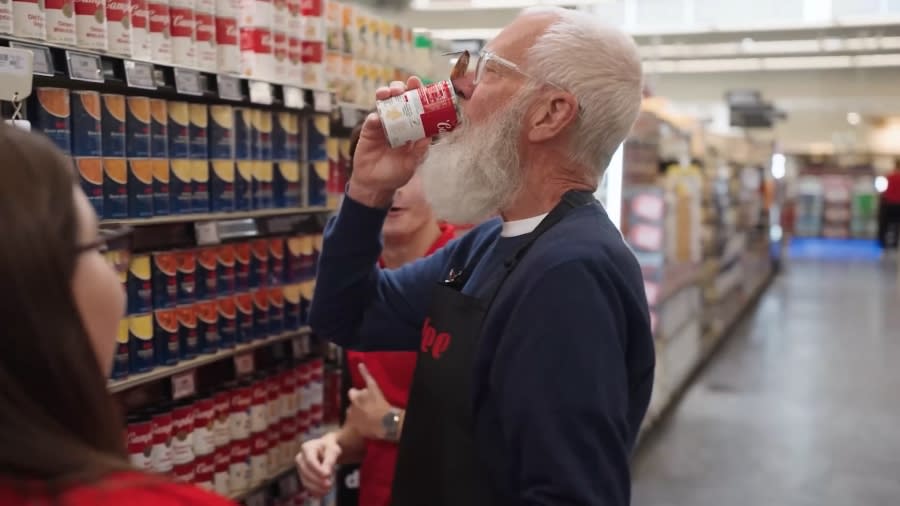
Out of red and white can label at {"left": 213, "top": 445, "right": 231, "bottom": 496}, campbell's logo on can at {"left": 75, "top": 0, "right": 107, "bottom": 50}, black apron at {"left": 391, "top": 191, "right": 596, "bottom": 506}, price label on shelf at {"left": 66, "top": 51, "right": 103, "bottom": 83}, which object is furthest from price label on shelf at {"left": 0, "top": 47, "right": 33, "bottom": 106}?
red and white can label at {"left": 213, "top": 445, "right": 231, "bottom": 496}

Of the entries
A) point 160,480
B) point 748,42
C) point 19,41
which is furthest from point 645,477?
point 748,42

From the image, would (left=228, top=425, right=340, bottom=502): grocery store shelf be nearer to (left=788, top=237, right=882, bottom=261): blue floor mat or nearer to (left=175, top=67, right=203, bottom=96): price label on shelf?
(left=175, top=67, right=203, bottom=96): price label on shelf

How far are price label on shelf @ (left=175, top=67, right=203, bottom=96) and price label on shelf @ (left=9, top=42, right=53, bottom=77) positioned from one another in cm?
43

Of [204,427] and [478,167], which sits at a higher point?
[478,167]

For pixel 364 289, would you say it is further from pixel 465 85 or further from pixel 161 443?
pixel 161 443

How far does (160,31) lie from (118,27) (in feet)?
0.65

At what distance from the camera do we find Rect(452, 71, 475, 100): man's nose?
75.7 inches

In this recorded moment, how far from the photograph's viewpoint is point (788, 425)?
23.0 ft

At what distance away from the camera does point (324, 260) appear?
2059mm

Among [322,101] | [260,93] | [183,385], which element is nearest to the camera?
[183,385]

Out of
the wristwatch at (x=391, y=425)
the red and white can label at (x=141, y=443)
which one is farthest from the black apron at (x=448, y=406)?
the red and white can label at (x=141, y=443)

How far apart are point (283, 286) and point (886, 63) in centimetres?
1948

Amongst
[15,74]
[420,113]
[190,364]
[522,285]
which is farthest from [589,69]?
[190,364]

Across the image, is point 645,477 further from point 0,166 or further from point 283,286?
point 0,166
